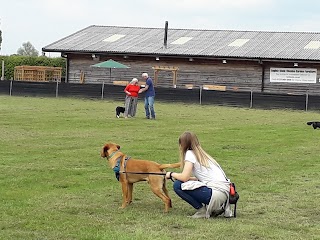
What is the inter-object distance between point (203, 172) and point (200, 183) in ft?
0.48

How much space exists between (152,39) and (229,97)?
13484mm

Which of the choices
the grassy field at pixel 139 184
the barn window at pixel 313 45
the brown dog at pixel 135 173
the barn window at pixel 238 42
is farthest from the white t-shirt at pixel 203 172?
the barn window at pixel 238 42

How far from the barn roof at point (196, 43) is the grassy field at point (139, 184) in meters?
19.2

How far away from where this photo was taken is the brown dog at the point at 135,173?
9.38 metres

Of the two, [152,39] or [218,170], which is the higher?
[152,39]

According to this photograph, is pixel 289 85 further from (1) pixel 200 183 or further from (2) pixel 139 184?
(1) pixel 200 183

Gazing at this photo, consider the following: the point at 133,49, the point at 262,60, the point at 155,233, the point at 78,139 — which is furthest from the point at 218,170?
the point at 133,49

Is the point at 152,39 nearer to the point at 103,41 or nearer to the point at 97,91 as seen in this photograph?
the point at 103,41

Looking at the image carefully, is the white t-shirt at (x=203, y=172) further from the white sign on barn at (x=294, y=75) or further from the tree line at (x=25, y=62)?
the tree line at (x=25, y=62)

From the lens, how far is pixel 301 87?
4234cm

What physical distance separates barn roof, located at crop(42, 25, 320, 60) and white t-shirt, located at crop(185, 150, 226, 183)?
108ft

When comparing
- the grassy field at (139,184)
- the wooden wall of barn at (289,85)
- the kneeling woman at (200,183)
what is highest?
the wooden wall of barn at (289,85)

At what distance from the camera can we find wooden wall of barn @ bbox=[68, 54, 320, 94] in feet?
140

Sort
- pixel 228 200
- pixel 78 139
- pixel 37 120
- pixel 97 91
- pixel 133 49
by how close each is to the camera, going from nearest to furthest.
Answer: pixel 228 200 < pixel 78 139 < pixel 37 120 < pixel 97 91 < pixel 133 49
